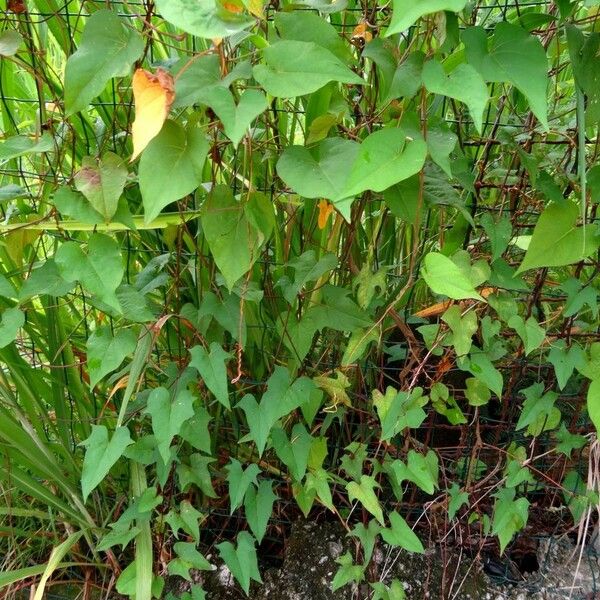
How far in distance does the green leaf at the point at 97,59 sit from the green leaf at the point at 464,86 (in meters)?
0.32

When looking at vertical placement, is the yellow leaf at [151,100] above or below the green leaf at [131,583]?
above

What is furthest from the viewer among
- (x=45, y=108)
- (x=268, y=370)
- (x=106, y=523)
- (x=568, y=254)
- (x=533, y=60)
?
(x=106, y=523)

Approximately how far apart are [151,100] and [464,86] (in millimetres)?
316

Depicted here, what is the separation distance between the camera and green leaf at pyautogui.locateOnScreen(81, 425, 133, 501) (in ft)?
3.23

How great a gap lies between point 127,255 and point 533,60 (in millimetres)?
781

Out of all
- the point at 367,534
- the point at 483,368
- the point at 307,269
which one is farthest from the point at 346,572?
the point at 307,269

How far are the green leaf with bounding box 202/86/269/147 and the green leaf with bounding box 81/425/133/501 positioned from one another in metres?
0.55

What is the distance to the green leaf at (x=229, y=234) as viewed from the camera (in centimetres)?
86

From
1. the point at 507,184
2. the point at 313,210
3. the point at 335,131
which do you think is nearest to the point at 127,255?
the point at 313,210

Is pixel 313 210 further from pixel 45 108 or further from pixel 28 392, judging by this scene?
pixel 28 392

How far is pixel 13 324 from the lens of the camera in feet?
3.14

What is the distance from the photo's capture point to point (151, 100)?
2.20 ft

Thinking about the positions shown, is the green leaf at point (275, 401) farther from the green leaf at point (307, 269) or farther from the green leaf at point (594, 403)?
the green leaf at point (594, 403)

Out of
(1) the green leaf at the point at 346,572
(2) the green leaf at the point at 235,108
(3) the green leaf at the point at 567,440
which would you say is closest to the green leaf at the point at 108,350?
(2) the green leaf at the point at 235,108
